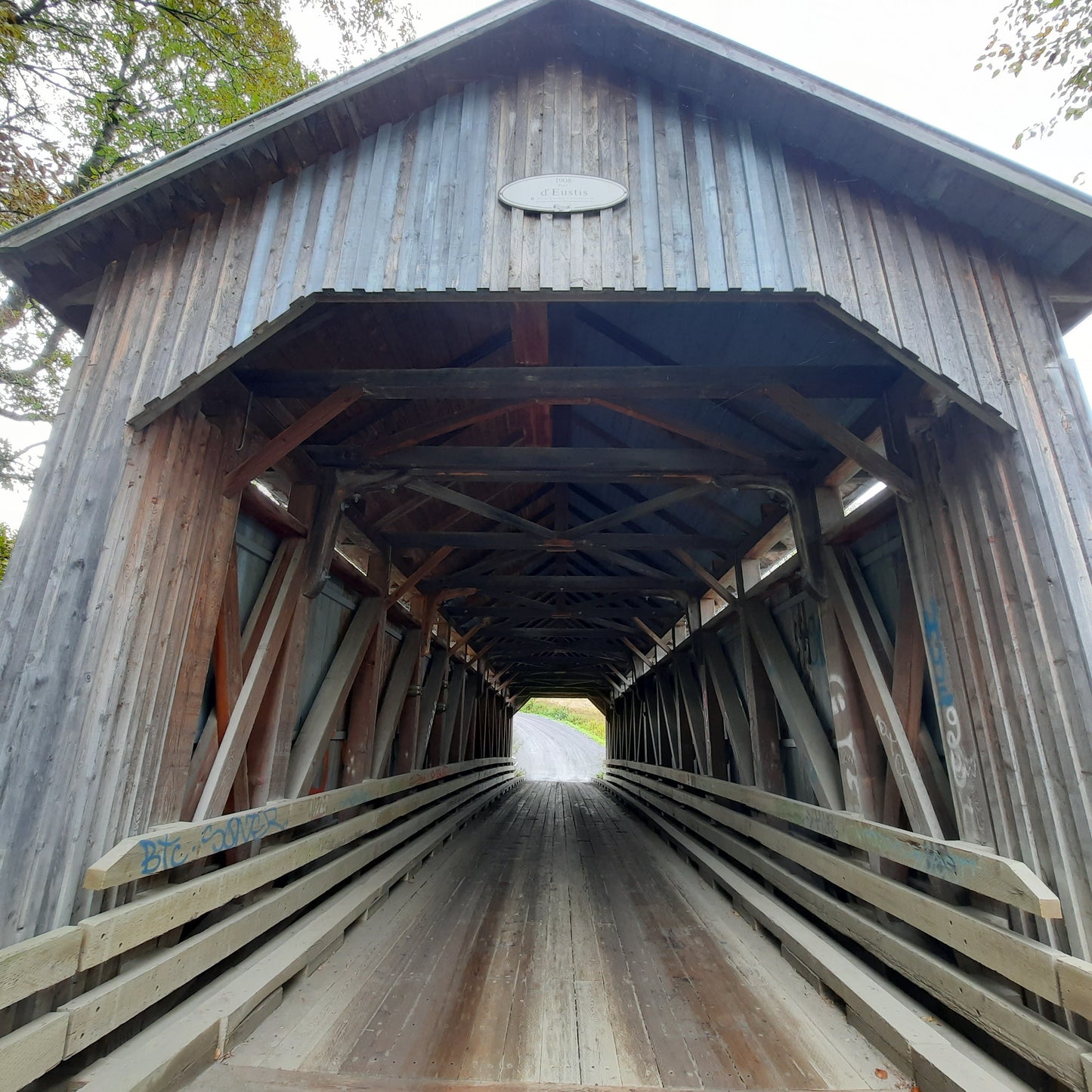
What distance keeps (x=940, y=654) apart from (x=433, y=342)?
4.06m

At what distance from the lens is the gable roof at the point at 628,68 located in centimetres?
300

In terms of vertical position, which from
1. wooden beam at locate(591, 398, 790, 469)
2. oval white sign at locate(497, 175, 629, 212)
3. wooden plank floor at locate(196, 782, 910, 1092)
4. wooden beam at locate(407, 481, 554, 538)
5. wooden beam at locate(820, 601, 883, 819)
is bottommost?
wooden plank floor at locate(196, 782, 910, 1092)

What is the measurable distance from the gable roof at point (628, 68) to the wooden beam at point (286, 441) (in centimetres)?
120

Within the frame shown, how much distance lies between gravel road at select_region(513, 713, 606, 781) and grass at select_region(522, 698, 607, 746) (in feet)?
8.49

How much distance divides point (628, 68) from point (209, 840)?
16.0ft

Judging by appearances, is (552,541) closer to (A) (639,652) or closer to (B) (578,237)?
(B) (578,237)

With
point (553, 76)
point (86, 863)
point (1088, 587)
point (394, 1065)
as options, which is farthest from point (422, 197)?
point (394, 1065)

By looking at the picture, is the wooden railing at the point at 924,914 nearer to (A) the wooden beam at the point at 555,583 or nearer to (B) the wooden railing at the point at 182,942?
(B) the wooden railing at the point at 182,942

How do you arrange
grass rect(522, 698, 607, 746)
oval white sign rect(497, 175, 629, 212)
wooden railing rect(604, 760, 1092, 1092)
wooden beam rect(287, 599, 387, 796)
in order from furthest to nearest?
grass rect(522, 698, 607, 746) → wooden beam rect(287, 599, 387, 796) → oval white sign rect(497, 175, 629, 212) → wooden railing rect(604, 760, 1092, 1092)

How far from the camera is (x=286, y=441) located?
11.9 ft

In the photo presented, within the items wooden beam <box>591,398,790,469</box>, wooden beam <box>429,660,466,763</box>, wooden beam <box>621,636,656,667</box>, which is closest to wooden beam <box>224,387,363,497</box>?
wooden beam <box>591,398,790,469</box>

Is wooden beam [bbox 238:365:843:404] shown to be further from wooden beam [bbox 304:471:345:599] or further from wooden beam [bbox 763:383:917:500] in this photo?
wooden beam [bbox 304:471:345:599]

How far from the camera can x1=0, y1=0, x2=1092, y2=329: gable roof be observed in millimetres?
3004

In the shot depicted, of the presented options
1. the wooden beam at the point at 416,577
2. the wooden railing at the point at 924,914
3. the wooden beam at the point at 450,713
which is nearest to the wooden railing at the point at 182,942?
the wooden beam at the point at 416,577
